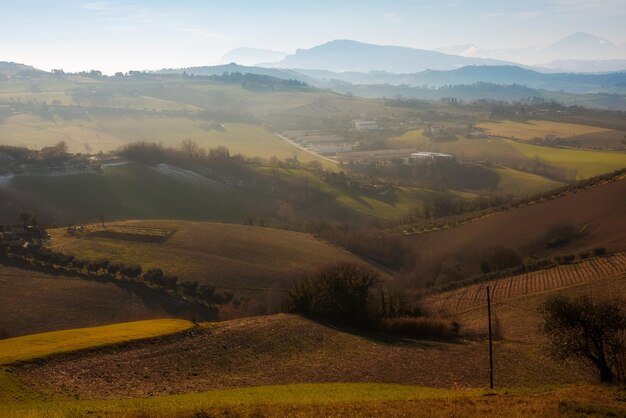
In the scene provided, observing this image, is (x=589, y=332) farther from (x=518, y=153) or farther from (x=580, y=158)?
(x=518, y=153)

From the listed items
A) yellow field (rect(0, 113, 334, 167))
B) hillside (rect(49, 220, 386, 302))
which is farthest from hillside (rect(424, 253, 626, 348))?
yellow field (rect(0, 113, 334, 167))

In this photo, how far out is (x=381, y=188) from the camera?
88.3 meters

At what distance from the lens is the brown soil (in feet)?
68.2

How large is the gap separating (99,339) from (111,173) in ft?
191

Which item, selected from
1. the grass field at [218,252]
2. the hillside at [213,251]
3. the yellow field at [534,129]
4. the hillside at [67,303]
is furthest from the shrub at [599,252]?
the yellow field at [534,129]

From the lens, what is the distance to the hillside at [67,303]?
33.9 metres

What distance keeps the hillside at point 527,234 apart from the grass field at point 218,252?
7.80 meters

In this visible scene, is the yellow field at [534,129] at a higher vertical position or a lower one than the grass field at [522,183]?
higher

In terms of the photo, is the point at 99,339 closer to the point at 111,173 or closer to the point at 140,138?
the point at 111,173

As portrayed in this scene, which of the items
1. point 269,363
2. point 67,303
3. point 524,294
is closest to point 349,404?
point 269,363

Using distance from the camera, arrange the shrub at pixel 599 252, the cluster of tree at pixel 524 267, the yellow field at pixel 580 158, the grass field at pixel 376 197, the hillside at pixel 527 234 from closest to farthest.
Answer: the shrub at pixel 599 252, the cluster of tree at pixel 524 267, the hillside at pixel 527 234, the grass field at pixel 376 197, the yellow field at pixel 580 158

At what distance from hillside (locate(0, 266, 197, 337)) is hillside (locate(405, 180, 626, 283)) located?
22.4 meters

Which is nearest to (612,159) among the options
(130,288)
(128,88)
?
(130,288)

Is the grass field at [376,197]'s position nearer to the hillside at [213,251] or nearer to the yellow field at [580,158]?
the yellow field at [580,158]
